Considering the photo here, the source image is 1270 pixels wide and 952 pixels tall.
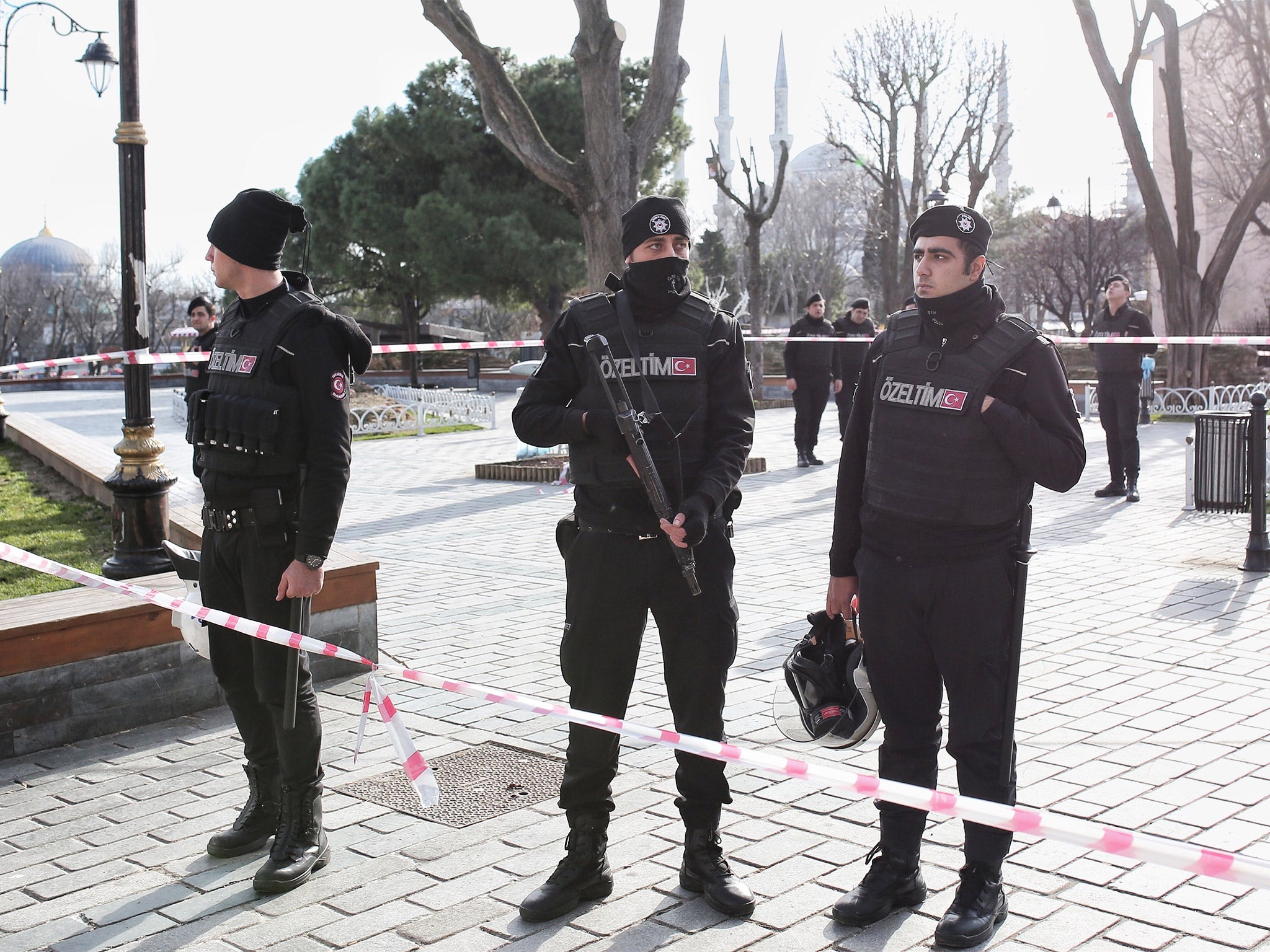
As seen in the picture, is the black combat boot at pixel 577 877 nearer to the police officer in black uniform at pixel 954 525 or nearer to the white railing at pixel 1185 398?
the police officer in black uniform at pixel 954 525

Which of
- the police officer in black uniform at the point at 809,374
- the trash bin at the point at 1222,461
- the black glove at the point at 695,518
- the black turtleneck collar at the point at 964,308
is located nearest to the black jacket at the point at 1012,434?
the black turtleneck collar at the point at 964,308

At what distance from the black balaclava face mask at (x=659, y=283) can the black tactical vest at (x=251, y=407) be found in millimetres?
1040

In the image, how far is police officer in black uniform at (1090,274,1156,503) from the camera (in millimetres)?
11203

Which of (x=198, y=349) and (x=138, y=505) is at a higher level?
(x=198, y=349)

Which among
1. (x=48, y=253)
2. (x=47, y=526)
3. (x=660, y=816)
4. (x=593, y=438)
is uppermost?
(x=48, y=253)

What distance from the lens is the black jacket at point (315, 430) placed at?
3775mm

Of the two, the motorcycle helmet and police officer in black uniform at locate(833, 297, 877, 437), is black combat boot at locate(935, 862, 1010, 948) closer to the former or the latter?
the motorcycle helmet

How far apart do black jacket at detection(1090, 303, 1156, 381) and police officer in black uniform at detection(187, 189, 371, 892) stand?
29.0 ft

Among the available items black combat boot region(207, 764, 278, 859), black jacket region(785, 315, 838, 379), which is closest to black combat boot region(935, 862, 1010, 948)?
black combat boot region(207, 764, 278, 859)

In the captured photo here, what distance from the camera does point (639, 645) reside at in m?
3.72

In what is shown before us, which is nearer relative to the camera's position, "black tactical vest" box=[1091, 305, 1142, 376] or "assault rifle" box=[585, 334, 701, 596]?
"assault rifle" box=[585, 334, 701, 596]

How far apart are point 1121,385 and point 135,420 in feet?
27.6

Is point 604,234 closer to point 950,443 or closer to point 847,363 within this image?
point 847,363

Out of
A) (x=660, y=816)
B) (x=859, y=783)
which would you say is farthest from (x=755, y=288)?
(x=859, y=783)
